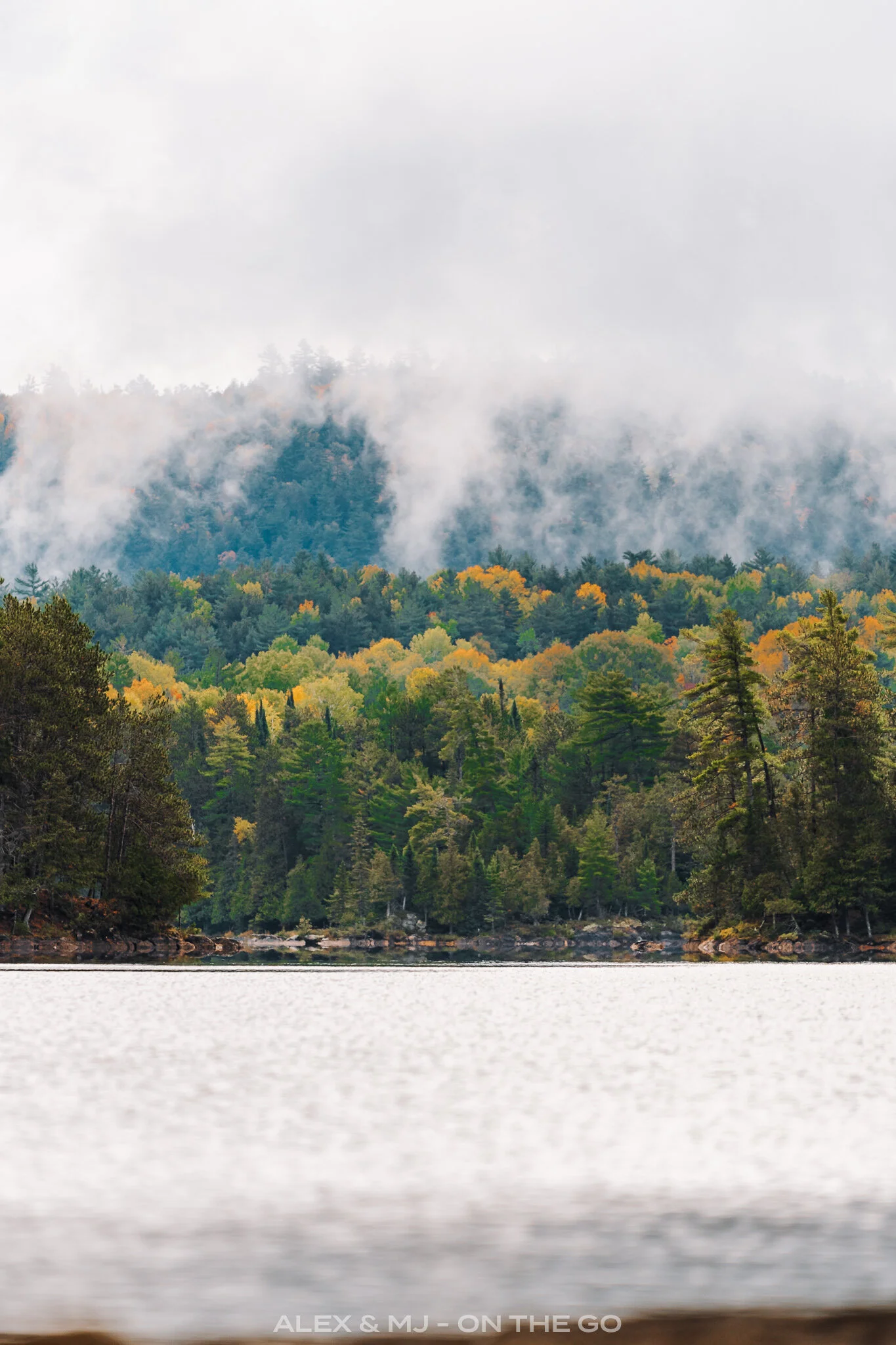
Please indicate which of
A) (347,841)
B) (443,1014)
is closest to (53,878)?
(443,1014)

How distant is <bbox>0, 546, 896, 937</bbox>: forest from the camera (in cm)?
5734

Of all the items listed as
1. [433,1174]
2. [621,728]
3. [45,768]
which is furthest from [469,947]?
[433,1174]

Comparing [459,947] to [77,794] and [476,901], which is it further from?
[77,794]

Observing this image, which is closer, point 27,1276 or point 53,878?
point 27,1276

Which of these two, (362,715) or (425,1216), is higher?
(362,715)

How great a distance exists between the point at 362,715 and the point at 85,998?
11381 cm

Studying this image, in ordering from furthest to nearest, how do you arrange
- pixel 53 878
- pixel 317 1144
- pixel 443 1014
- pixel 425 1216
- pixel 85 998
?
pixel 53 878, pixel 85 998, pixel 443 1014, pixel 317 1144, pixel 425 1216

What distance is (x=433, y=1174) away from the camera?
909 centimetres

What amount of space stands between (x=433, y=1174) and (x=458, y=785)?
107 m

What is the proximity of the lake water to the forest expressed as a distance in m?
40.4

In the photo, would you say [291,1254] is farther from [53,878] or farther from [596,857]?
[596,857]

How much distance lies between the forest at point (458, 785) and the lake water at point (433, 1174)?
40.4 meters

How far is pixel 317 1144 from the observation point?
1006cm

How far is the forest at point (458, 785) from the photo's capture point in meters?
57.3
